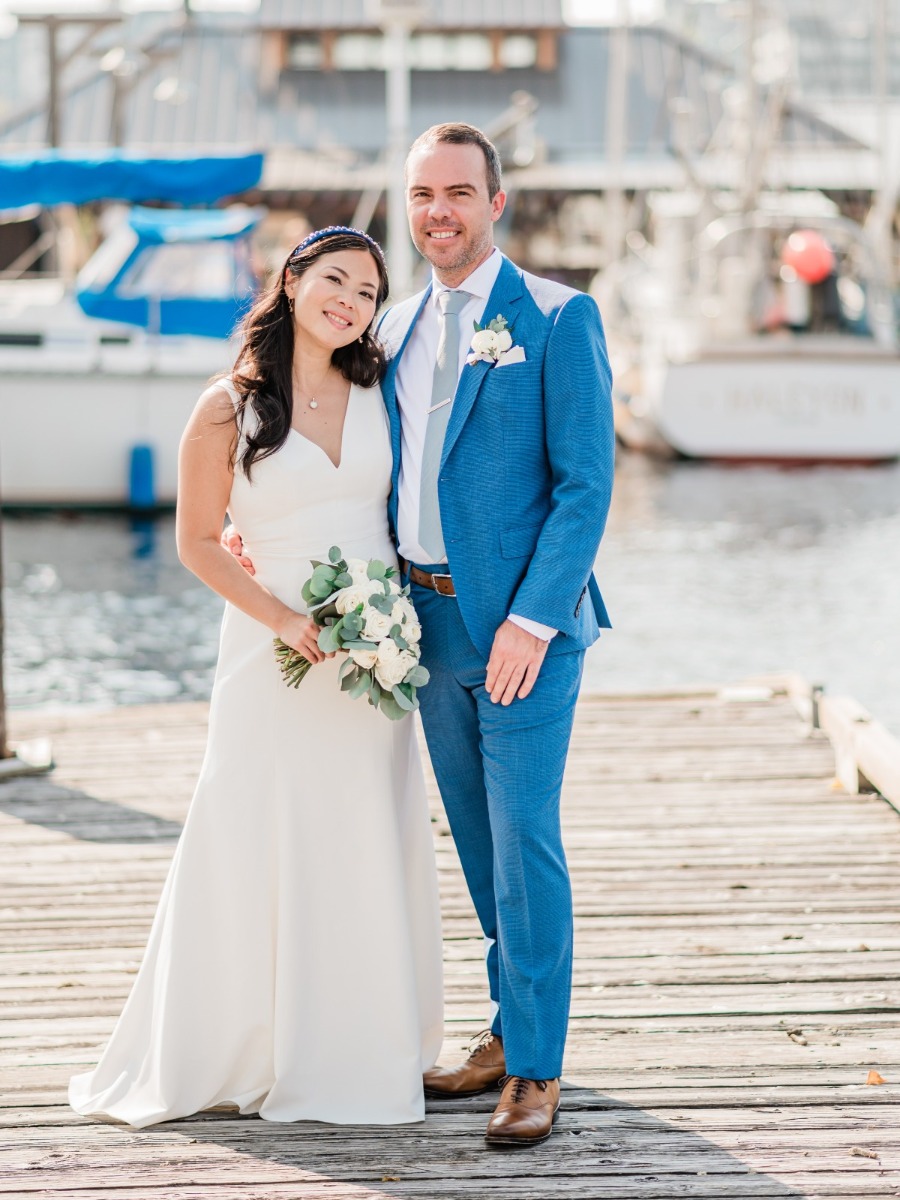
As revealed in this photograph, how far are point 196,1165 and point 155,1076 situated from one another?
0.95ft

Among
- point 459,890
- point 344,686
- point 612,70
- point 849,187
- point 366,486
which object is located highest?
point 612,70

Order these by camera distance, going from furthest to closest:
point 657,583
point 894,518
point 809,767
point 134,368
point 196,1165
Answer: point 894,518 → point 134,368 → point 657,583 → point 809,767 → point 196,1165

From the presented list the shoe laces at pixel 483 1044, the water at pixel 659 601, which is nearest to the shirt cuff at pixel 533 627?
the shoe laces at pixel 483 1044

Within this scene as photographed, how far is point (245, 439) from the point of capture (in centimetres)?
343

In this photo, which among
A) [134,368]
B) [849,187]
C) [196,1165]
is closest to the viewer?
[196,1165]

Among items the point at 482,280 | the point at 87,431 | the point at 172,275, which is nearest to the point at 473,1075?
the point at 482,280

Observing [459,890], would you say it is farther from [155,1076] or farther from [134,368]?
[134,368]

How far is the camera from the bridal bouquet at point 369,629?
10.7 feet

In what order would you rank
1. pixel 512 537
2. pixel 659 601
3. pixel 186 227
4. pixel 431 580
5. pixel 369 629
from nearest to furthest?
pixel 369 629 < pixel 512 537 < pixel 431 580 < pixel 659 601 < pixel 186 227

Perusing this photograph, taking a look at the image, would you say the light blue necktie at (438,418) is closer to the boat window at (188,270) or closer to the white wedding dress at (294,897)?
the white wedding dress at (294,897)

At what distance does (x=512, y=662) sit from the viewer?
10.8 ft

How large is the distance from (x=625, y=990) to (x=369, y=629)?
1499 millimetres

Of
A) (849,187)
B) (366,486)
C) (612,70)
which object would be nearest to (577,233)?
(612,70)

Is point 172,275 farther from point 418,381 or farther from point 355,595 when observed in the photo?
point 355,595
